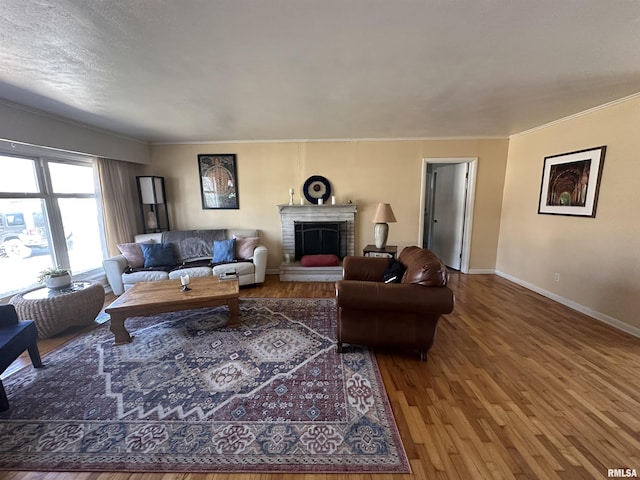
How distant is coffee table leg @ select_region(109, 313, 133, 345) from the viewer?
2434 millimetres

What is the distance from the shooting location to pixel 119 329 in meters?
2.46

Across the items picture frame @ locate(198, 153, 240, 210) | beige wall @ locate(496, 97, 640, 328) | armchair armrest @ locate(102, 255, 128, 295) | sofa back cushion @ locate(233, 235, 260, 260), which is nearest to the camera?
beige wall @ locate(496, 97, 640, 328)

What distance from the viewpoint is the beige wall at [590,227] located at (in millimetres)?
2580

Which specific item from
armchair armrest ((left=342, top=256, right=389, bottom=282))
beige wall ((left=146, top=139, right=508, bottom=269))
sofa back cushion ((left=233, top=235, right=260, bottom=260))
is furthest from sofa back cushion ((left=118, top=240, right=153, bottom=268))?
armchair armrest ((left=342, top=256, right=389, bottom=282))

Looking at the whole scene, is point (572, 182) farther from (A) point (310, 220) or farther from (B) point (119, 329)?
(B) point (119, 329)

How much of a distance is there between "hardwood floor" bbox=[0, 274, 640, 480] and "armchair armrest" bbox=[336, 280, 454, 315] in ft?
1.83

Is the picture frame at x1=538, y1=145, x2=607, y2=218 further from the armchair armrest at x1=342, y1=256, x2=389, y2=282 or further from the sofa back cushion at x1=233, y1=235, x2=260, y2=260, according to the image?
the sofa back cushion at x1=233, y1=235, x2=260, y2=260

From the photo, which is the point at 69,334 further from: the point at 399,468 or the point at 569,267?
the point at 569,267

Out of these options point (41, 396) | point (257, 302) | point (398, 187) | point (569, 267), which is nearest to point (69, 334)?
point (41, 396)

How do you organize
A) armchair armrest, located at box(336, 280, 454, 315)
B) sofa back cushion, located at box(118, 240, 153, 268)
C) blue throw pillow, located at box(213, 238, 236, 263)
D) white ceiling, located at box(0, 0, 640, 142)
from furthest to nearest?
blue throw pillow, located at box(213, 238, 236, 263) → sofa back cushion, located at box(118, 240, 153, 268) → armchair armrest, located at box(336, 280, 454, 315) → white ceiling, located at box(0, 0, 640, 142)

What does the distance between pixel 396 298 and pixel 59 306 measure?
132 inches

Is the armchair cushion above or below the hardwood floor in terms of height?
above

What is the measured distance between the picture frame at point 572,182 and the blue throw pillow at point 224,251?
4757 millimetres

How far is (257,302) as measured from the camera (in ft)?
11.2
